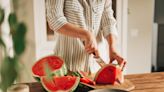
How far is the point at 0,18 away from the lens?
0.44 m

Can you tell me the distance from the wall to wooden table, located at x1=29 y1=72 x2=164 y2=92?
1949 millimetres

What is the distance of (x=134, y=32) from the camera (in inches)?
128

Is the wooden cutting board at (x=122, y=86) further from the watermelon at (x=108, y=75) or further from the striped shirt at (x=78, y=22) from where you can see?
the striped shirt at (x=78, y=22)

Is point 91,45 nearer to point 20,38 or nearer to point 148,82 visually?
point 148,82

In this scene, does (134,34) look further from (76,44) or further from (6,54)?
(6,54)

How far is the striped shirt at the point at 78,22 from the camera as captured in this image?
1.36 meters

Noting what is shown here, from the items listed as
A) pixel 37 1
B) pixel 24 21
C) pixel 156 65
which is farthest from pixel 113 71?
pixel 156 65

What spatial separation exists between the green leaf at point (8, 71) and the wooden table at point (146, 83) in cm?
67

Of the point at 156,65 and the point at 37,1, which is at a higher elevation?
the point at 37,1

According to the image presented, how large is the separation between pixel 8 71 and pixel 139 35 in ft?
9.81

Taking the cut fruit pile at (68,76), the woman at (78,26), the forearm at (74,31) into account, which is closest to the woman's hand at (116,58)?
the woman at (78,26)

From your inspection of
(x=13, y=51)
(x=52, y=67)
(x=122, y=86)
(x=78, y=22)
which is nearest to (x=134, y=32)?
(x=78, y=22)

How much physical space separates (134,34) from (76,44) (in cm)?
194

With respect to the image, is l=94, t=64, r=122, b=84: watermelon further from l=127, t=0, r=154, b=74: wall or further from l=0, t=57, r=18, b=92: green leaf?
l=127, t=0, r=154, b=74: wall
